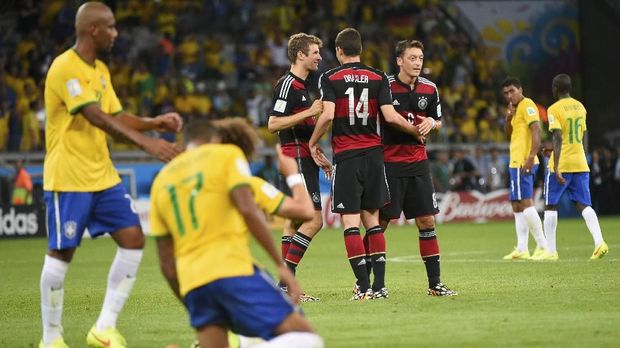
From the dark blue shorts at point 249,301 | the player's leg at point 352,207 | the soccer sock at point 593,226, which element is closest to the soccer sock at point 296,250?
the player's leg at point 352,207

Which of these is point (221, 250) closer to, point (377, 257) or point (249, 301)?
point (249, 301)

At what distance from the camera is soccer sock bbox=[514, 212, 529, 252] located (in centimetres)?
1677

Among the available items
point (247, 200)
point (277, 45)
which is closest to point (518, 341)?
point (247, 200)

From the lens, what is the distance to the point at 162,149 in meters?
7.96

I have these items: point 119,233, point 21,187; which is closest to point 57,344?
point 119,233

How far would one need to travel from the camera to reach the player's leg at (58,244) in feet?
27.0

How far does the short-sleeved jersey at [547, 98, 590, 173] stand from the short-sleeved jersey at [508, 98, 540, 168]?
1.02 feet

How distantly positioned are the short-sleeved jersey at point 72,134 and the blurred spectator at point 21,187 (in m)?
17.8

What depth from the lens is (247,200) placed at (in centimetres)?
624

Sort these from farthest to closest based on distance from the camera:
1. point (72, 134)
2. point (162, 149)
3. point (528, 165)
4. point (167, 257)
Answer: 1. point (528, 165)
2. point (72, 134)
3. point (162, 149)
4. point (167, 257)

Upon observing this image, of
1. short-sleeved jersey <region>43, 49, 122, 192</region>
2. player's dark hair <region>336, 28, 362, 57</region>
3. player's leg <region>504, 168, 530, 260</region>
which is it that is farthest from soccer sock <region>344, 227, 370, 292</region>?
player's leg <region>504, 168, 530, 260</region>

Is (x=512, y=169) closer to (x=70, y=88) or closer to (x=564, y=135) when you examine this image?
(x=564, y=135)

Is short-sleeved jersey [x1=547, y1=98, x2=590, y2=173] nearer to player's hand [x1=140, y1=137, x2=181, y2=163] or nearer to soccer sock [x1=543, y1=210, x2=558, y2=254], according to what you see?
soccer sock [x1=543, y1=210, x2=558, y2=254]

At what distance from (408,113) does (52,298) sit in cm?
478
